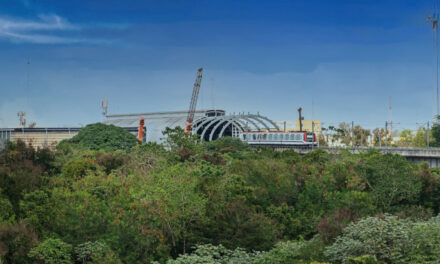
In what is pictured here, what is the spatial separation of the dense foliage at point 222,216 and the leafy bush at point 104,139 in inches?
965

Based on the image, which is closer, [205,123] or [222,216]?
[222,216]

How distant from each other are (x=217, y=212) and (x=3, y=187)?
13100 millimetres

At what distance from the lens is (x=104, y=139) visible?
212ft

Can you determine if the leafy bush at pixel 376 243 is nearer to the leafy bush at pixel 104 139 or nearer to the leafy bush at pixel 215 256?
the leafy bush at pixel 215 256

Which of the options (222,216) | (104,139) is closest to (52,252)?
(222,216)

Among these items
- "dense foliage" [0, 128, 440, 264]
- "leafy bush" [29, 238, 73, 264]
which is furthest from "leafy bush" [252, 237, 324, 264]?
A: "leafy bush" [29, 238, 73, 264]

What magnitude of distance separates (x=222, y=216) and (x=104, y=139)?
40873mm

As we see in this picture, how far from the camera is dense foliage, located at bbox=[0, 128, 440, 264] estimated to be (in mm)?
23344

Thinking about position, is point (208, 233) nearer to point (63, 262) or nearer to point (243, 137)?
point (63, 262)

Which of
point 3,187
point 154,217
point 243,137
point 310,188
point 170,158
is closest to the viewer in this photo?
point 154,217

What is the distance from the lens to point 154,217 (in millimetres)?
26156

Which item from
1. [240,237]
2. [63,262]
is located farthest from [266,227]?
[63,262]

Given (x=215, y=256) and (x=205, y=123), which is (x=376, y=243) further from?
(x=205, y=123)

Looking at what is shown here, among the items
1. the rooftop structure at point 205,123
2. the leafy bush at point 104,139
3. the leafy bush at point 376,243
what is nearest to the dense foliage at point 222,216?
the leafy bush at point 376,243
